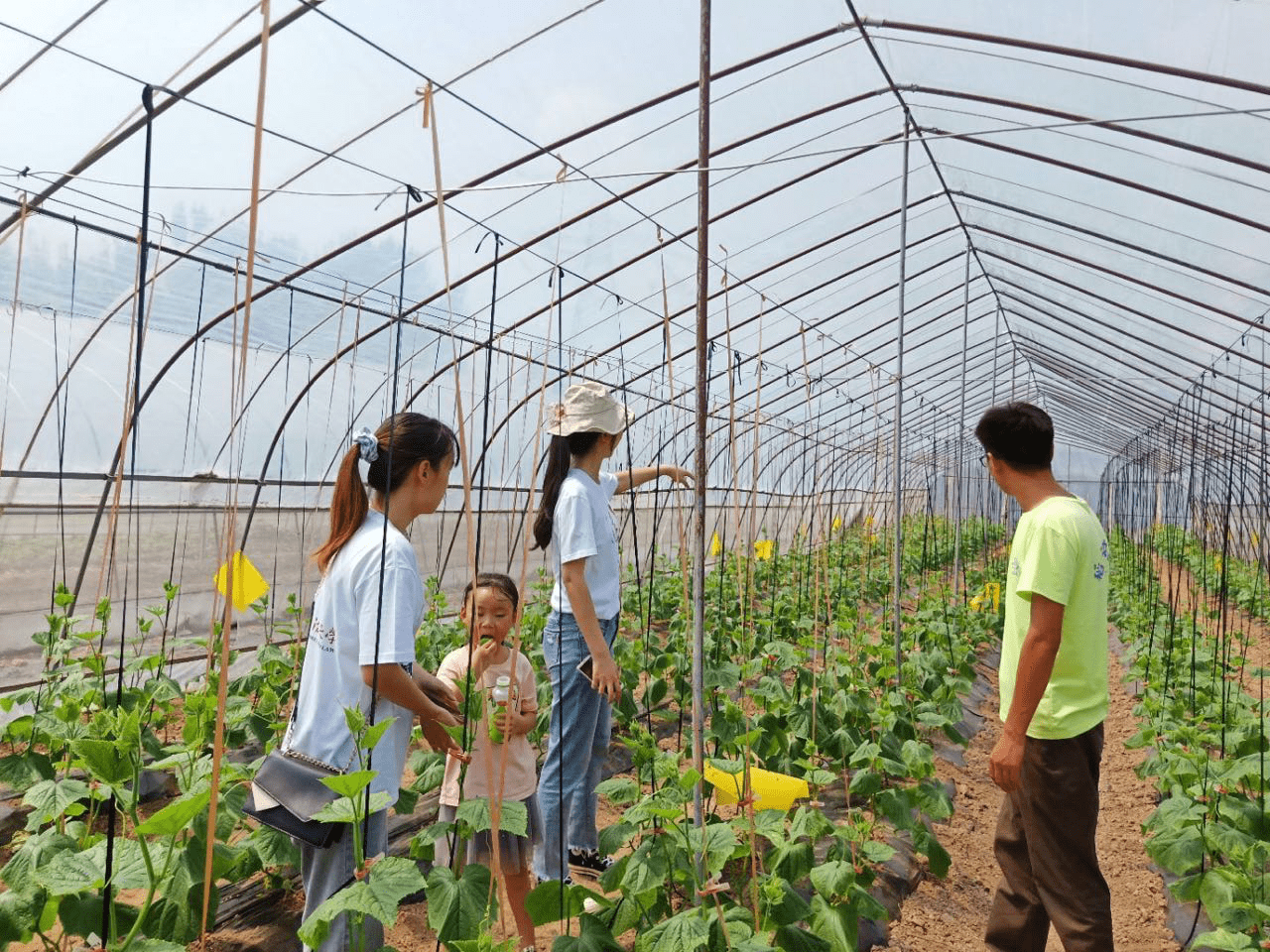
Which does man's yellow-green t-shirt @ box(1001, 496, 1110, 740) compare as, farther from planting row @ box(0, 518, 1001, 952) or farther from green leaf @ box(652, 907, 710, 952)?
green leaf @ box(652, 907, 710, 952)

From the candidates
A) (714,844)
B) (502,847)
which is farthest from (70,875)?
(714,844)

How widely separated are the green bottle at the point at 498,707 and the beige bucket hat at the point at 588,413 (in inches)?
34.6

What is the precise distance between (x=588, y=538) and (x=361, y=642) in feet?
3.55

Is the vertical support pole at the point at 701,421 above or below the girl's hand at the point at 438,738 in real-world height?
above

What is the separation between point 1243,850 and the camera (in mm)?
2846

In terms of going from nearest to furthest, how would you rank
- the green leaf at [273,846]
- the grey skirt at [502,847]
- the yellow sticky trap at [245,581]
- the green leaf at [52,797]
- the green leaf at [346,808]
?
the green leaf at [346,808]
the green leaf at [52,797]
the green leaf at [273,846]
the grey skirt at [502,847]
the yellow sticky trap at [245,581]

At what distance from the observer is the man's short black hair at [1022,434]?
2613mm

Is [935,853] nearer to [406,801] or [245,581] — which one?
[406,801]

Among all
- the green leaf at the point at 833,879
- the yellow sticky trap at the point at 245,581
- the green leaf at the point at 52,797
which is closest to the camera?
the green leaf at the point at 52,797

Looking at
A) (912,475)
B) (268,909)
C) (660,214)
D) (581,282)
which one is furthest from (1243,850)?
(912,475)

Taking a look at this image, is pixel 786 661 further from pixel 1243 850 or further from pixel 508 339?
pixel 508 339

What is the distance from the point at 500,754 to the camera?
2.76 m

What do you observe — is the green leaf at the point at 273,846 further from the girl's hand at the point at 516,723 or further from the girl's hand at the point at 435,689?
the girl's hand at the point at 516,723

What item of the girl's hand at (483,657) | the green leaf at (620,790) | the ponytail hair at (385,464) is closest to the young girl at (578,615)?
the girl's hand at (483,657)
